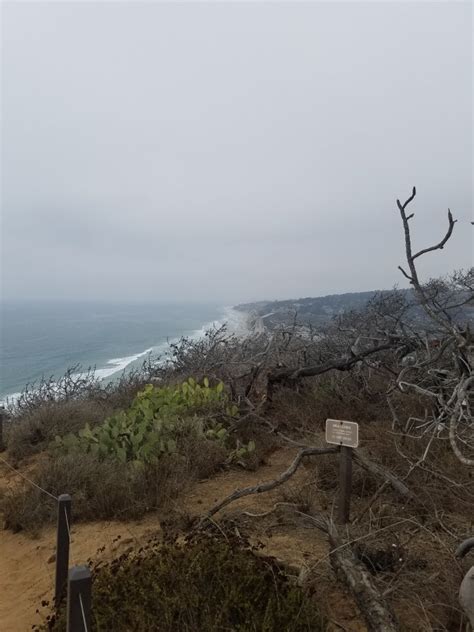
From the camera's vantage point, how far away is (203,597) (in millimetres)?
2459

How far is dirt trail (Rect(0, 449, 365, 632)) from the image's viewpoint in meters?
3.28

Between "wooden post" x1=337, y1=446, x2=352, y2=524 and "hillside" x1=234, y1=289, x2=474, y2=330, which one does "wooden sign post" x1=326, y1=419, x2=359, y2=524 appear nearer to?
"wooden post" x1=337, y1=446, x2=352, y2=524

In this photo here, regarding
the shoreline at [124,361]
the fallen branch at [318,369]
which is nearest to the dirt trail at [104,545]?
the fallen branch at [318,369]

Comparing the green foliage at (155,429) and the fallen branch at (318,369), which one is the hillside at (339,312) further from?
the green foliage at (155,429)

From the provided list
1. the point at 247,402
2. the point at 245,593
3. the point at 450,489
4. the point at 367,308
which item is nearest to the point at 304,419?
the point at 247,402

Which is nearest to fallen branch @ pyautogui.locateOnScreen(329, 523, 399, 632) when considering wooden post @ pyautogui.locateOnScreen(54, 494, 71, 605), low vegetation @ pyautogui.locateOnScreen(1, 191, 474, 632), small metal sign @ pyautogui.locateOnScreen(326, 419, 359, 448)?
low vegetation @ pyautogui.locateOnScreen(1, 191, 474, 632)

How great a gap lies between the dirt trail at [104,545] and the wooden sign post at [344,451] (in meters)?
0.28

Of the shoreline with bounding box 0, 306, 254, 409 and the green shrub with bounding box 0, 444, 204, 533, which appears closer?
the green shrub with bounding box 0, 444, 204, 533

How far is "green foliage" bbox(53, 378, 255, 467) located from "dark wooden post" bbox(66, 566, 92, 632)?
333 centimetres

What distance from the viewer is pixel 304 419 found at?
664cm

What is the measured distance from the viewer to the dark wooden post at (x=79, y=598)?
1783mm

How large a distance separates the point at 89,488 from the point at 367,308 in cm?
855

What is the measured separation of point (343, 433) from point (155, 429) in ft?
10.5

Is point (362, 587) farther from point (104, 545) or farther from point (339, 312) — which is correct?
point (339, 312)
